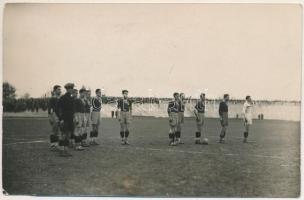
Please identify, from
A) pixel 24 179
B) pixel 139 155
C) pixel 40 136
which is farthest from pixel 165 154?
pixel 40 136

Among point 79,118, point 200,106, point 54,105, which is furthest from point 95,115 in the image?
point 200,106

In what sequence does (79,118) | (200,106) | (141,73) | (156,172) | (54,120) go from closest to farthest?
1. (156,172)
2. (141,73)
3. (54,120)
4. (79,118)
5. (200,106)

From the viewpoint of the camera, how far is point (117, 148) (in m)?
11.0

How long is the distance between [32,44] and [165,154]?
3.65 m

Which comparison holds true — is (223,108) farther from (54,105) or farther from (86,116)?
(54,105)

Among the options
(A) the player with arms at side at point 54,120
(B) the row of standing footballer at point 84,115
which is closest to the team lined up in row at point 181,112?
(B) the row of standing footballer at point 84,115

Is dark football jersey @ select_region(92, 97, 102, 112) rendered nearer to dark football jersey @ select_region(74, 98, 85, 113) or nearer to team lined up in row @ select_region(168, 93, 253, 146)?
dark football jersey @ select_region(74, 98, 85, 113)

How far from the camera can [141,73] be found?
10148 mm

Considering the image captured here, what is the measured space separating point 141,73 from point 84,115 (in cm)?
200

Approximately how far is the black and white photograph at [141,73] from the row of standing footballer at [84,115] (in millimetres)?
36

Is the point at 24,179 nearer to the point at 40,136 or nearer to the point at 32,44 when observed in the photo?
the point at 32,44

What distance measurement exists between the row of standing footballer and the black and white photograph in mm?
36

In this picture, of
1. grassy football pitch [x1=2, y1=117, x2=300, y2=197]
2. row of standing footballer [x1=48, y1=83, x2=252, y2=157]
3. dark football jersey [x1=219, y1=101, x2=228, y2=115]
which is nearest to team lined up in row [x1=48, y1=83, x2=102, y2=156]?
row of standing footballer [x1=48, y1=83, x2=252, y2=157]

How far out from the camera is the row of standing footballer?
9.63 metres
